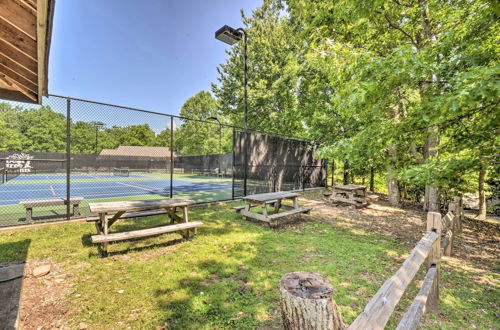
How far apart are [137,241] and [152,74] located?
1552 inches

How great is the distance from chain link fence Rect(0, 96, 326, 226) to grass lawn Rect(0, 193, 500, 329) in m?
1.95

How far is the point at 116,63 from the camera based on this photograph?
35.3 metres

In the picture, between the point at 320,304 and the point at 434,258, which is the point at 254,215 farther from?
the point at 320,304

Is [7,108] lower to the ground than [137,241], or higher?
higher

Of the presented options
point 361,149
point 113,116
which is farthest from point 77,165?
point 361,149

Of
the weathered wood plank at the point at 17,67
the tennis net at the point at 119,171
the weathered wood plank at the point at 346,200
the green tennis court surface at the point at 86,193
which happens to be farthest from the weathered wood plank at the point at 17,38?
the tennis net at the point at 119,171

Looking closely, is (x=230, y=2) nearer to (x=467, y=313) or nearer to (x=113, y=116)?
(x=113, y=116)

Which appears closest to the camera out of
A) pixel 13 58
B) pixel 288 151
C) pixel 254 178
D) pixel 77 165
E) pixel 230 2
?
pixel 13 58

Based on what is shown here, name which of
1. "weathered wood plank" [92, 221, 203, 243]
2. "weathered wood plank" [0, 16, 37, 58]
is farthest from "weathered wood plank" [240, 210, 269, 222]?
"weathered wood plank" [0, 16, 37, 58]

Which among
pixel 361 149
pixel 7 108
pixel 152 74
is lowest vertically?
pixel 361 149

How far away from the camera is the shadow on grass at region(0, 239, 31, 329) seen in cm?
228

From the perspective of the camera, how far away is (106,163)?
24.6 meters

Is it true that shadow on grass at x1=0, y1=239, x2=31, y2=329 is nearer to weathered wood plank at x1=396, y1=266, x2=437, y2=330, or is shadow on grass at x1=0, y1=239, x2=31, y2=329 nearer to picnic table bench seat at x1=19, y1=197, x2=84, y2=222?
picnic table bench seat at x1=19, y1=197, x2=84, y2=222

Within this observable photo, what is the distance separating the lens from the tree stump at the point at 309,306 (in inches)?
39.0
